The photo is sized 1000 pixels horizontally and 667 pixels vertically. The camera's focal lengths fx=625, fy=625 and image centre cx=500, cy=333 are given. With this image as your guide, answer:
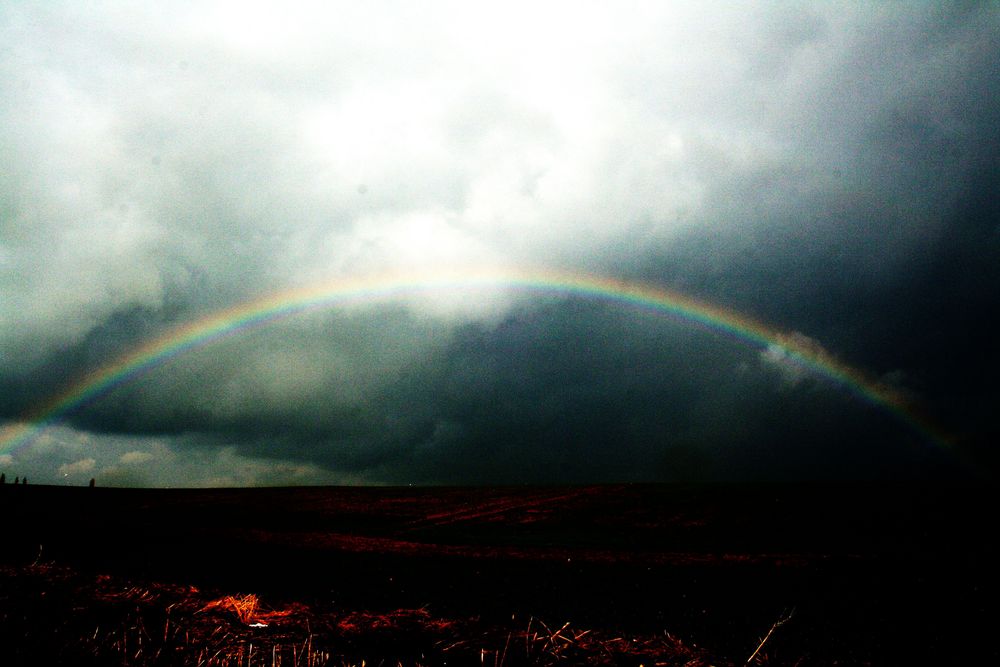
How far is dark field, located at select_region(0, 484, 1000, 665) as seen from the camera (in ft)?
17.0

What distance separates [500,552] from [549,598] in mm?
9884

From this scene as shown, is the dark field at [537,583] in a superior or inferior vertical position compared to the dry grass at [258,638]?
inferior

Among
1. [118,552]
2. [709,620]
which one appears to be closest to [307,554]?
[118,552]

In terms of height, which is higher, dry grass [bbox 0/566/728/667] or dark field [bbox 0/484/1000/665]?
dry grass [bbox 0/566/728/667]

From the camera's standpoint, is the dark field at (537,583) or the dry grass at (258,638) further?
the dark field at (537,583)

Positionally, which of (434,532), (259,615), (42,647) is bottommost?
(434,532)

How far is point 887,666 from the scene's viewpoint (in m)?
6.22

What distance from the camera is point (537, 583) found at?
53.3 feet

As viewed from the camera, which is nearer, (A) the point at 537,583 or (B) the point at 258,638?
(B) the point at 258,638

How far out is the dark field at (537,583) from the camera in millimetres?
5172

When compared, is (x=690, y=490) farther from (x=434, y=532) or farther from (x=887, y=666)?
(x=887, y=666)

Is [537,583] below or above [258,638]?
below

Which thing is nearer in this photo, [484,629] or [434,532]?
[484,629]

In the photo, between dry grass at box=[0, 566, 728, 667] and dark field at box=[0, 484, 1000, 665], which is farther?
dark field at box=[0, 484, 1000, 665]
